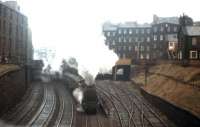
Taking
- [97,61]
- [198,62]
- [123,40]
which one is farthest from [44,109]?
[123,40]

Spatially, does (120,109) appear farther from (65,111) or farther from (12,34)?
(12,34)

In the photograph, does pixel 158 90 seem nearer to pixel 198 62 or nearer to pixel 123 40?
pixel 198 62

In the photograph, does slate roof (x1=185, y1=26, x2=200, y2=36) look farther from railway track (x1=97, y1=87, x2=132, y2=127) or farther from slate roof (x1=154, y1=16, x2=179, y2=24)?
slate roof (x1=154, y1=16, x2=179, y2=24)

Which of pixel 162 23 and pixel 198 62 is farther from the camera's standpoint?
pixel 162 23

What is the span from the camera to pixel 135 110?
135ft

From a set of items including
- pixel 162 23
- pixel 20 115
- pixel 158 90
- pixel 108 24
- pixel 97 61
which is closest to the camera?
pixel 20 115

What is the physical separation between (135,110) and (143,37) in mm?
73566

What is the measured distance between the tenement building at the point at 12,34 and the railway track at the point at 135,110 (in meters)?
17.6

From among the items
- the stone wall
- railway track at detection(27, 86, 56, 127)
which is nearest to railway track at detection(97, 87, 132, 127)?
railway track at detection(27, 86, 56, 127)

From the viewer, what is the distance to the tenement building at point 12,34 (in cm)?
5735

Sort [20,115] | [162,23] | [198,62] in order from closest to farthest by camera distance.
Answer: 1. [20,115]
2. [198,62]
3. [162,23]

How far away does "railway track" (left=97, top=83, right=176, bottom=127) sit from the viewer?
112 ft

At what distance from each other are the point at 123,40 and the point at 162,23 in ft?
45.0

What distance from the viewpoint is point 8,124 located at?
32.7 m
